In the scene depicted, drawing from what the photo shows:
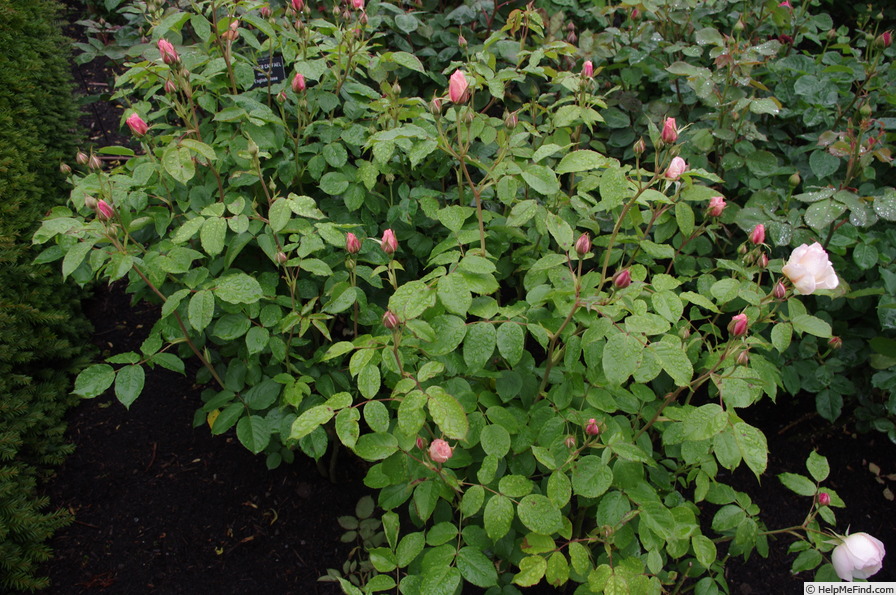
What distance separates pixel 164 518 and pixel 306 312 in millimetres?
1097

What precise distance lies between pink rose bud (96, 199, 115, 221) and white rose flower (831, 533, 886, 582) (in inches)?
74.9

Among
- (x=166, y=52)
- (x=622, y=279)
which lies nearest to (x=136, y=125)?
(x=166, y=52)

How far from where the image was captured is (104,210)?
147 cm

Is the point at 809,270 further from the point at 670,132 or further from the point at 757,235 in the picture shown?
the point at 670,132

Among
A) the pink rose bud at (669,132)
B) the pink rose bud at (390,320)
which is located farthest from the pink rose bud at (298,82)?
the pink rose bud at (669,132)

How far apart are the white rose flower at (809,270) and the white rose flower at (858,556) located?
0.56 m

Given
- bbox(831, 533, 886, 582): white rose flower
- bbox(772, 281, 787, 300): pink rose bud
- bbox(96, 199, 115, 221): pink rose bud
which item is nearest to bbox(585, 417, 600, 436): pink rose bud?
bbox(772, 281, 787, 300): pink rose bud

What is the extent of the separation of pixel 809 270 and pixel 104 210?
1647mm

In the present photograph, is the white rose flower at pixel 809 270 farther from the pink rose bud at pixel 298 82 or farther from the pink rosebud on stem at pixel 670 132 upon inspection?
the pink rose bud at pixel 298 82

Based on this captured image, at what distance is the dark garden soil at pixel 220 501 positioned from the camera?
6.47 ft

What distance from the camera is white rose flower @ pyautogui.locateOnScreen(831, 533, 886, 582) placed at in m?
1.29

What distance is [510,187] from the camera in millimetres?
1502

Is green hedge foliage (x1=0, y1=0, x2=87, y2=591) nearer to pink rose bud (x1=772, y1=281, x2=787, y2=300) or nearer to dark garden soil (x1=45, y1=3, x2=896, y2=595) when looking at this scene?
dark garden soil (x1=45, y1=3, x2=896, y2=595)

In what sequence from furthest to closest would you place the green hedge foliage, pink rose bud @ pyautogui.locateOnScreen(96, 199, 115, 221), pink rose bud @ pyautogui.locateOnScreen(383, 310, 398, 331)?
the green hedge foliage
pink rose bud @ pyautogui.locateOnScreen(96, 199, 115, 221)
pink rose bud @ pyautogui.locateOnScreen(383, 310, 398, 331)
